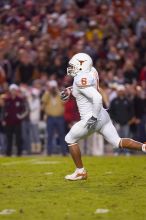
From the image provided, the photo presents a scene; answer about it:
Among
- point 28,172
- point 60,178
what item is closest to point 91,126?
point 60,178

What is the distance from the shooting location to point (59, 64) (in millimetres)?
19188

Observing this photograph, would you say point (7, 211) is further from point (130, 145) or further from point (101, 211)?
point (130, 145)

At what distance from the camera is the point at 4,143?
18.1m

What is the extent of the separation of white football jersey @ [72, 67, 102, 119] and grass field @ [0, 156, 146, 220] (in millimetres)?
940

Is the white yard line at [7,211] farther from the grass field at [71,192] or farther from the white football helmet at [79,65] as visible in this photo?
the white football helmet at [79,65]

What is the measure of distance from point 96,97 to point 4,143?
835 centimetres

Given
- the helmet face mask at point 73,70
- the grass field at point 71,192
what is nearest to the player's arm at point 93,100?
the helmet face mask at point 73,70

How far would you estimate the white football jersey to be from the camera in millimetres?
10062

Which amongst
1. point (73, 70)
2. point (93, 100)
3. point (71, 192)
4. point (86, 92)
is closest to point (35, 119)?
point (73, 70)

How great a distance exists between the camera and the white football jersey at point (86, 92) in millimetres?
10062

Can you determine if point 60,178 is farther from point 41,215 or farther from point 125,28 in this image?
point 125,28

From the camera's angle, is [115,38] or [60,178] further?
[115,38]

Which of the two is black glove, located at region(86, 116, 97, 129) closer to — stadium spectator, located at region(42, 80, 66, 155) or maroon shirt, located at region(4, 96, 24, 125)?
stadium spectator, located at region(42, 80, 66, 155)

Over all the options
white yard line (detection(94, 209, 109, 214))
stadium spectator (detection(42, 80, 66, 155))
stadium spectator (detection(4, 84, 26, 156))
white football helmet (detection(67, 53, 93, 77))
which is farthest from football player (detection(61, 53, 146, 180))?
stadium spectator (detection(4, 84, 26, 156))
